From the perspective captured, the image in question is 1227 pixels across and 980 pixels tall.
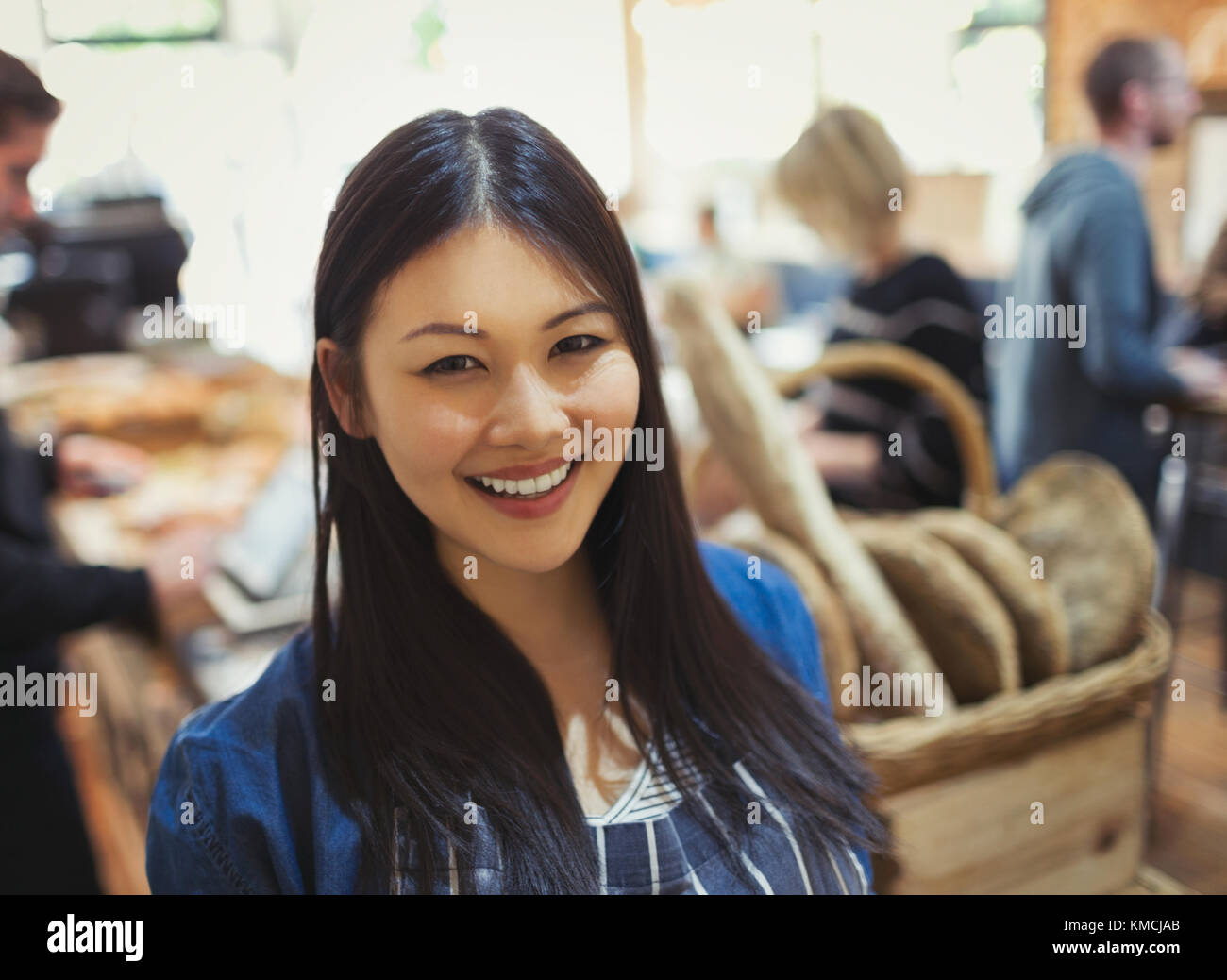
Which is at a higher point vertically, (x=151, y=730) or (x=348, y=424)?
(x=348, y=424)

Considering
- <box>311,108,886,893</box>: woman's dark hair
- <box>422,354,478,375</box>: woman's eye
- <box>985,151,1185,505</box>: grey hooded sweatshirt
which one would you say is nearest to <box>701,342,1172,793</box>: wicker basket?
<box>311,108,886,893</box>: woman's dark hair

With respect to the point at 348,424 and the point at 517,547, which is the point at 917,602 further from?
the point at 348,424

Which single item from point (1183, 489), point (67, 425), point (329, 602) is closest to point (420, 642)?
point (329, 602)

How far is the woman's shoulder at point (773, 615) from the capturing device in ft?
3.22

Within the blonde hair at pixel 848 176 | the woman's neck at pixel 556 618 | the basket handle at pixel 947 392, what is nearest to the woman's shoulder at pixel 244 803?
the woman's neck at pixel 556 618

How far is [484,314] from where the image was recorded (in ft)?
2.28

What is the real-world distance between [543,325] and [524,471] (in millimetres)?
111

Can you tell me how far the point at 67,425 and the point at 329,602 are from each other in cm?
227

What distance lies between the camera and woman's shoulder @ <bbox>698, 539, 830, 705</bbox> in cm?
98

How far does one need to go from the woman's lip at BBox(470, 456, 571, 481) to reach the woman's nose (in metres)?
0.03

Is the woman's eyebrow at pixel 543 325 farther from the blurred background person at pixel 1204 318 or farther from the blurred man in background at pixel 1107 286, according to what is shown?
the blurred background person at pixel 1204 318

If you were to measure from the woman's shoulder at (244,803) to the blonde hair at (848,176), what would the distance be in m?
1.38

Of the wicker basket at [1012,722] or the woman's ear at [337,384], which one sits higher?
the woman's ear at [337,384]

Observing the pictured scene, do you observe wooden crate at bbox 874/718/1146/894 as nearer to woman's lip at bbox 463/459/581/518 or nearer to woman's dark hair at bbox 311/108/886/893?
woman's dark hair at bbox 311/108/886/893
